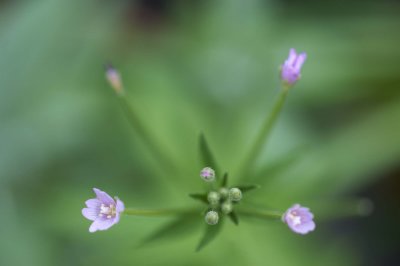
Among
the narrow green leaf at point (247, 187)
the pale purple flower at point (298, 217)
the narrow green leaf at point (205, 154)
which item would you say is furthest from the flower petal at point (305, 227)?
the narrow green leaf at point (205, 154)

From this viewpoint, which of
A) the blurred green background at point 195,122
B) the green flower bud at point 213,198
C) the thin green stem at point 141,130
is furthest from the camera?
the blurred green background at point 195,122

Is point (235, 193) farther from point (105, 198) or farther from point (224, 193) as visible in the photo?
point (105, 198)

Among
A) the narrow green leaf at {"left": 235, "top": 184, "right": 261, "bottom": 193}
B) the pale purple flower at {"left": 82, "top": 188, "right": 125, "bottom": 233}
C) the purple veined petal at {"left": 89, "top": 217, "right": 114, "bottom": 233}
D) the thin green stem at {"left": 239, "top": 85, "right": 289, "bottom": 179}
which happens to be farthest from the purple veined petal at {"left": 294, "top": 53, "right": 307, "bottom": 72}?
the purple veined petal at {"left": 89, "top": 217, "right": 114, "bottom": 233}

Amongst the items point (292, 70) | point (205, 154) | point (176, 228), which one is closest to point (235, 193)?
point (205, 154)

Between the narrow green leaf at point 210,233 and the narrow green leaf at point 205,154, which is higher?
the narrow green leaf at point 205,154

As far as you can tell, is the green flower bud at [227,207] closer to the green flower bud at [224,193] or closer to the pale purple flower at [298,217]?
the green flower bud at [224,193]

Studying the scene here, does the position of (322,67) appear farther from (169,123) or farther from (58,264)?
(58,264)
